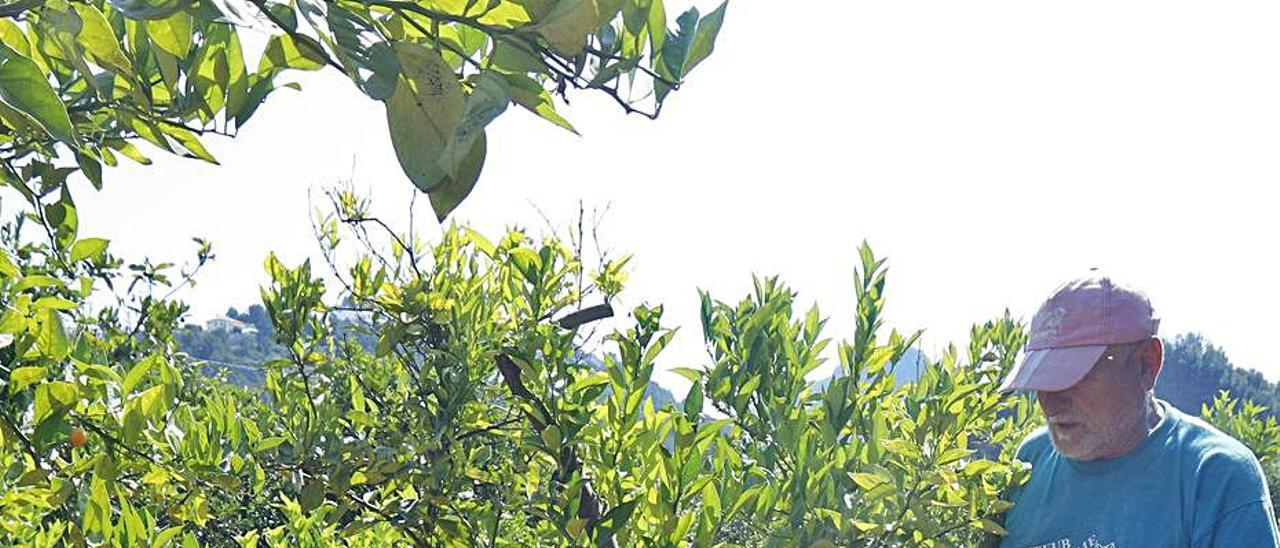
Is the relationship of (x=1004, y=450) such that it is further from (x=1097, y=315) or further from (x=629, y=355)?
(x=629, y=355)

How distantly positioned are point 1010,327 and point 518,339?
4.44ft

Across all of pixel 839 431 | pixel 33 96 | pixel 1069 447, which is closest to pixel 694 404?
pixel 839 431

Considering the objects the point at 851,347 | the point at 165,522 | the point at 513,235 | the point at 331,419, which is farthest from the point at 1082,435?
the point at 165,522

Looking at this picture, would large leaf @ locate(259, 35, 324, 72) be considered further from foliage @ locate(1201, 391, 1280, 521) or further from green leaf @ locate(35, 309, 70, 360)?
foliage @ locate(1201, 391, 1280, 521)

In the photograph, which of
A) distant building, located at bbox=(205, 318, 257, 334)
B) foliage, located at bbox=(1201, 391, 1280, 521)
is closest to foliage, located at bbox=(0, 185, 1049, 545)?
foliage, located at bbox=(1201, 391, 1280, 521)

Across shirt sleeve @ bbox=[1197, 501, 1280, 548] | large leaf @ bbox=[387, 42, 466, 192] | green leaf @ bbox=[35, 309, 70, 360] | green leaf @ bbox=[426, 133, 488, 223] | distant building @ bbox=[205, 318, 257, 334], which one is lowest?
shirt sleeve @ bbox=[1197, 501, 1280, 548]

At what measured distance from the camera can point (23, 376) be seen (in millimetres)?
1477

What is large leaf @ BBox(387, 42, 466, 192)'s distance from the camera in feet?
3.11

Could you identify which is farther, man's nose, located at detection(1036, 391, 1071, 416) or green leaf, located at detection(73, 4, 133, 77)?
man's nose, located at detection(1036, 391, 1071, 416)

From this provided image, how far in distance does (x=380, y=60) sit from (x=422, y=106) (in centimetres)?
5

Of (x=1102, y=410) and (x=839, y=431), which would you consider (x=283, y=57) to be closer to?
(x=839, y=431)

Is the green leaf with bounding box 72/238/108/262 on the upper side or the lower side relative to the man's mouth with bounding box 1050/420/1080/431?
upper

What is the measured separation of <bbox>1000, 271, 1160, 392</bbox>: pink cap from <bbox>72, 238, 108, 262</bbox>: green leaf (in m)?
1.80

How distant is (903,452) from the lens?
2.04 meters
